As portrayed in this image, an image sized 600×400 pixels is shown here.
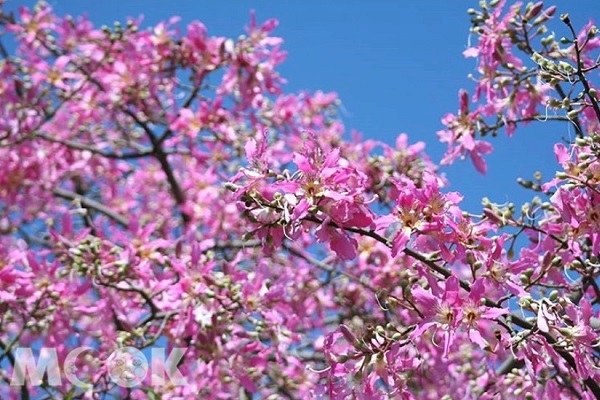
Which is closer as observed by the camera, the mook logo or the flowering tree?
the flowering tree

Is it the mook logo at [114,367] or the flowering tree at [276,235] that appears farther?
the mook logo at [114,367]

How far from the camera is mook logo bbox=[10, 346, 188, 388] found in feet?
9.58

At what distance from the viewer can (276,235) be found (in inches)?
73.2

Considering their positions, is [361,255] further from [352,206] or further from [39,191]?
[352,206]

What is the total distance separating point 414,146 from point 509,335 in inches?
85.1

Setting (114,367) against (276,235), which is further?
(114,367)

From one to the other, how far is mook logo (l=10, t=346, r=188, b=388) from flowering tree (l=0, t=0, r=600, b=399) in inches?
1.2

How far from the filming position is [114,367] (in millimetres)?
2934

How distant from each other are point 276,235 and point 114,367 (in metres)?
1.35

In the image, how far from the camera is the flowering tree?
184 centimetres

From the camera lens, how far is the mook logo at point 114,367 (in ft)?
9.58

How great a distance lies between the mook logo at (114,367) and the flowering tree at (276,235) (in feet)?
0.10

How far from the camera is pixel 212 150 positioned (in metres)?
5.12

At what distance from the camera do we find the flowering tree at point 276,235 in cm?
184
